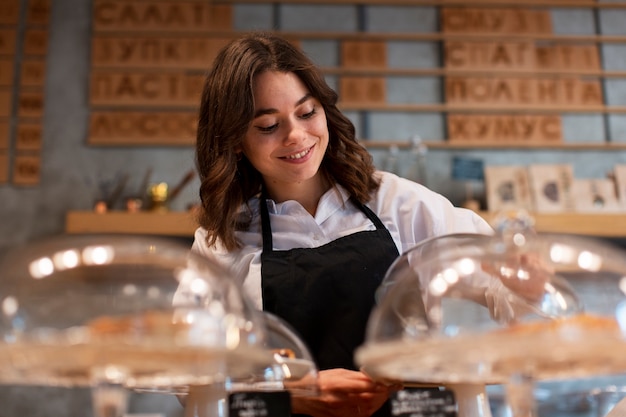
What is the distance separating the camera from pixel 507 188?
365 cm

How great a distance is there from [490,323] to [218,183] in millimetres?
1024

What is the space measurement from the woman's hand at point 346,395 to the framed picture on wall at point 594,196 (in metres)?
Result: 2.61

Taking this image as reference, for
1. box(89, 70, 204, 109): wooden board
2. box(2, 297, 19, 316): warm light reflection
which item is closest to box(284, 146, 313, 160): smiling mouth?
box(2, 297, 19, 316): warm light reflection

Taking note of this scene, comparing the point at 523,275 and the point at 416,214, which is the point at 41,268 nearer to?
the point at 523,275

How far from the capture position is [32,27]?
3912 mm

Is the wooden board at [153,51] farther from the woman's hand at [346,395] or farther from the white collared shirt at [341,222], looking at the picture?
the woman's hand at [346,395]

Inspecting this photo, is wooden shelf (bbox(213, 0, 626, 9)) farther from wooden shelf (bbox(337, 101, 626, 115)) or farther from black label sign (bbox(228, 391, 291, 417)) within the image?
black label sign (bbox(228, 391, 291, 417))

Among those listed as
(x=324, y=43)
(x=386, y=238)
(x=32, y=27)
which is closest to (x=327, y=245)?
(x=386, y=238)

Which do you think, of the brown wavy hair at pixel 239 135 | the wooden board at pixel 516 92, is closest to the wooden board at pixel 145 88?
the wooden board at pixel 516 92

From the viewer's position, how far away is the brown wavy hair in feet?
5.64

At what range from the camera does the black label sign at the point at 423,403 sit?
40.1 inches

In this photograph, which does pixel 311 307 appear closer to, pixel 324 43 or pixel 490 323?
pixel 490 323

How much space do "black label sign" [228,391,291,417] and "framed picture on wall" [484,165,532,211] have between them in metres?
2.72

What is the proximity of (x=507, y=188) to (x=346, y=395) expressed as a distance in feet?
8.55
